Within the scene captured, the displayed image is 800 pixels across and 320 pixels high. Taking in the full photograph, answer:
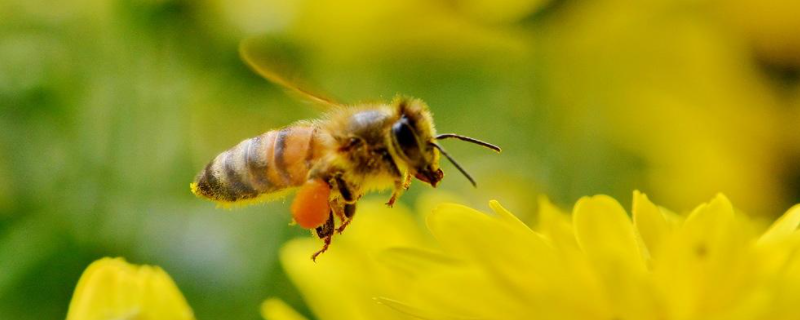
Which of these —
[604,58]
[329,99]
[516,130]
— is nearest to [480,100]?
[516,130]

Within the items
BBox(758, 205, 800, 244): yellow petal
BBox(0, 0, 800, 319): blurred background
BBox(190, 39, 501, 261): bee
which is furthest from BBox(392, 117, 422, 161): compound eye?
BBox(758, 205, 800, 244): yellow petal

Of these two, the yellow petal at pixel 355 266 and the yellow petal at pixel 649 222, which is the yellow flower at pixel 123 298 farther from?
the yellow petal at pixel 649 222

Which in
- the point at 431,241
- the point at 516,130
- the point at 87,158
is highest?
the point at 516,130

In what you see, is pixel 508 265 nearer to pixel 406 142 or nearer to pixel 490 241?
pixel 490 241

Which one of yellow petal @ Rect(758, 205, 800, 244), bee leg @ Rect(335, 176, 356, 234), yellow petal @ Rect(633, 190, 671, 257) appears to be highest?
yellow petal @ Rect(758, 205, 800, 244)

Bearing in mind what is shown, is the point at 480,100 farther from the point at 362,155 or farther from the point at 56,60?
the point at 362,155

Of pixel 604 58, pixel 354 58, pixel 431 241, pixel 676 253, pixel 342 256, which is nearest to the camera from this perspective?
pixel 676 253

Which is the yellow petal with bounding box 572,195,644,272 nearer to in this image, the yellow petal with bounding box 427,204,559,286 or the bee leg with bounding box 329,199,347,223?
the yellow petal with bounding box 427,204,559,286
